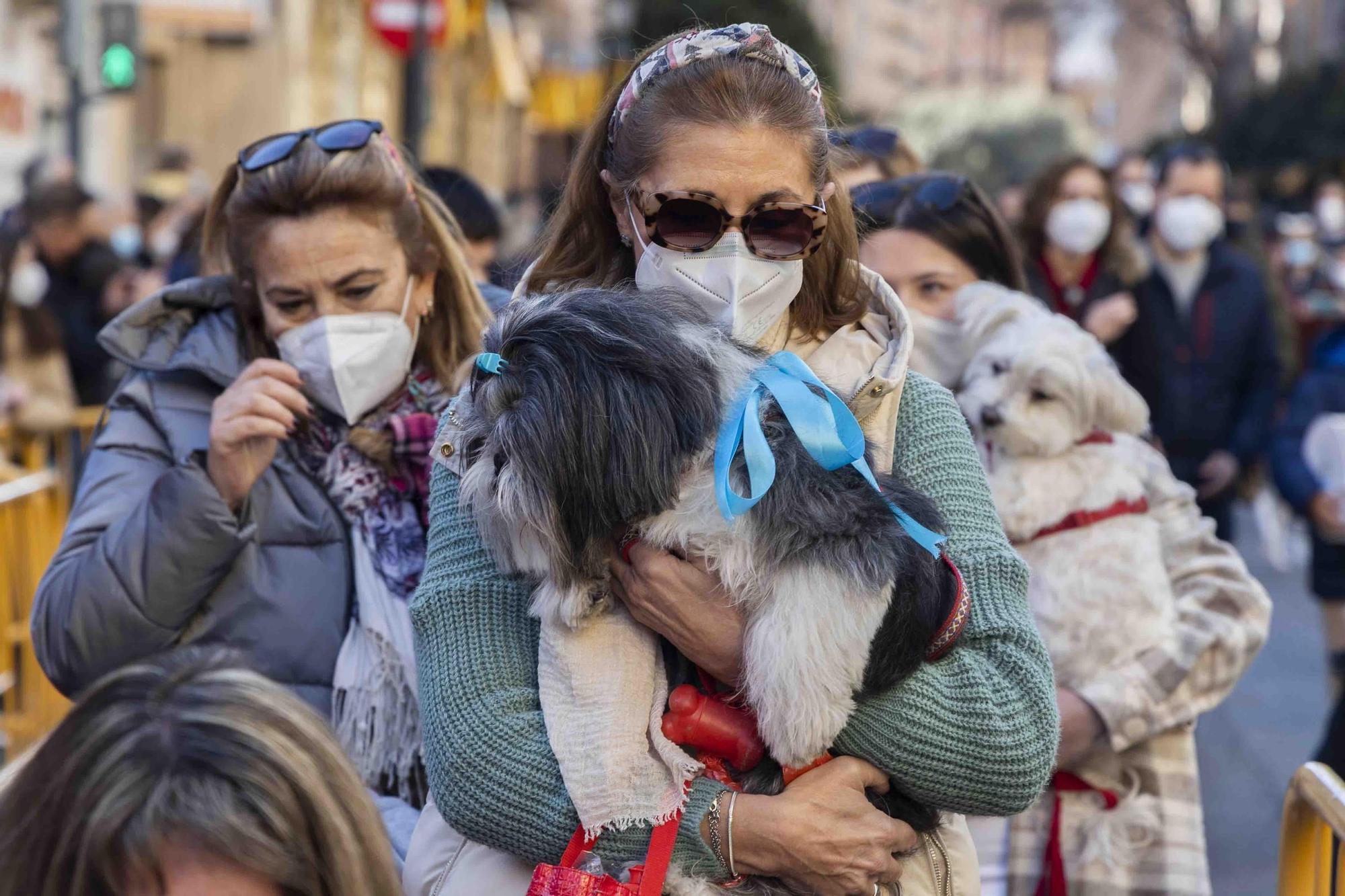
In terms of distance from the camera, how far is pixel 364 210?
3195 millimetres

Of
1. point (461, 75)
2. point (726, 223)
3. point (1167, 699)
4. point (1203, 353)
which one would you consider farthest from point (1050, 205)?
point (461, 75)

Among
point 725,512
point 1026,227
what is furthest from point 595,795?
point 1026,227

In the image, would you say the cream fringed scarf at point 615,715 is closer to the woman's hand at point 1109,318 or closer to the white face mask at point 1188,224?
the woman's hand at point 1109,318

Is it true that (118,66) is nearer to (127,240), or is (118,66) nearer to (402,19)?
(127,240)

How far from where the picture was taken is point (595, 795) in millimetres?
2012

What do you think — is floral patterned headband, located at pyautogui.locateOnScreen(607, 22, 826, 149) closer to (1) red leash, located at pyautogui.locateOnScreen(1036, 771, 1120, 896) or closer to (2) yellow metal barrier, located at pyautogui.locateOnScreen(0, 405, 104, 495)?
(1) red leash, located at pyautogui.locateOnScreen(1036, 771, 1120, 896)

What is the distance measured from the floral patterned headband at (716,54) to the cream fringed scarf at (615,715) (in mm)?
542

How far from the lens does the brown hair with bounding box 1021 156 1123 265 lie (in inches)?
268

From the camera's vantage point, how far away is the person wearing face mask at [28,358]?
796 cm

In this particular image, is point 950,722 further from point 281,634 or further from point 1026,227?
point 1026,227

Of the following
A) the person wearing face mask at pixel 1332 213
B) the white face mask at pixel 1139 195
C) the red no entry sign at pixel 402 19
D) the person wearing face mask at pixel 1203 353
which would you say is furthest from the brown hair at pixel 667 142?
the person wearing face mask at pixel 1332 213

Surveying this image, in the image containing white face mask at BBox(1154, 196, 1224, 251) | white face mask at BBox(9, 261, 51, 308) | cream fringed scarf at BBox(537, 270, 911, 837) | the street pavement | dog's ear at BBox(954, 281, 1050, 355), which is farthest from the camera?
white face mask at BBox(9, 261, 51, 308)

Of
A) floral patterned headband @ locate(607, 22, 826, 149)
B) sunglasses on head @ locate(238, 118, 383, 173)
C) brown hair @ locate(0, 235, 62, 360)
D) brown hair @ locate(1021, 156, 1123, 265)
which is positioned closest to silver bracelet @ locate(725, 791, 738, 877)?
floral patterned headband @ locate(607, 22, 826, 149)

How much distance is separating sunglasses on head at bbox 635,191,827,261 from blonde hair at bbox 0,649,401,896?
0.94 metres
